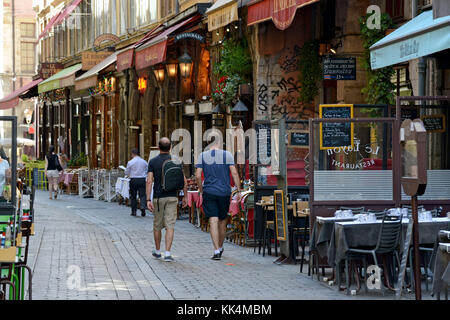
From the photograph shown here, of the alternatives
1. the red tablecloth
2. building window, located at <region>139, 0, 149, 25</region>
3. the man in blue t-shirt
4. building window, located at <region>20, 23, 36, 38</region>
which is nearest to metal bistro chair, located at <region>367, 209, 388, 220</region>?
the man in blue t-shirt

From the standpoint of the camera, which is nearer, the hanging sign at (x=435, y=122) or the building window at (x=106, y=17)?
the hanging sign at (x=435, y=122)

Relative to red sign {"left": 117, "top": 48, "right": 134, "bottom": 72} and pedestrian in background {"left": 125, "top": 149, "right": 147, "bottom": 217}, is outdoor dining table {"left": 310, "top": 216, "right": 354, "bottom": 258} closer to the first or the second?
pedestrian in background {"left": 125, "top": 149, "right": 147, "bottom": 217}

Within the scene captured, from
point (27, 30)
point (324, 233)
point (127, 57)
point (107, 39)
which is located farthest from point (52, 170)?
point (27, 30)

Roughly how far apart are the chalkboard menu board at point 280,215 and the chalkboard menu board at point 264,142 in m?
1.78

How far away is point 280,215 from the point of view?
535 inches

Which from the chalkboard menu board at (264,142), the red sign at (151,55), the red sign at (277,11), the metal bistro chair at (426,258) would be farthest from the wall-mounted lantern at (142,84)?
the metal bistro chair at (426,258)

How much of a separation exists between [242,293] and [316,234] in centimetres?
176

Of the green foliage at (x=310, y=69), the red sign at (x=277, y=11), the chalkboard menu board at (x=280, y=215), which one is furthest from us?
the green foliage at (x=310, y=69)

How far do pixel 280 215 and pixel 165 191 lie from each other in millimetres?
1661

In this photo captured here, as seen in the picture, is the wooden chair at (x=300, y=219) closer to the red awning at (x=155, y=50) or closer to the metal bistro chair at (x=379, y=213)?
the metal bistro chair at (x=379, y=213)

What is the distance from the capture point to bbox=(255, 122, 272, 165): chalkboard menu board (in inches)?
609

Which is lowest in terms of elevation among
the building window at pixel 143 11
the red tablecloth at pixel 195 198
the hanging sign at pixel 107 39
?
the red tablecloth at pixel 195 198

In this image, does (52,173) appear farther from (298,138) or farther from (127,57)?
(298,138)

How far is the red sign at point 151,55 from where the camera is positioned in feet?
75.5
